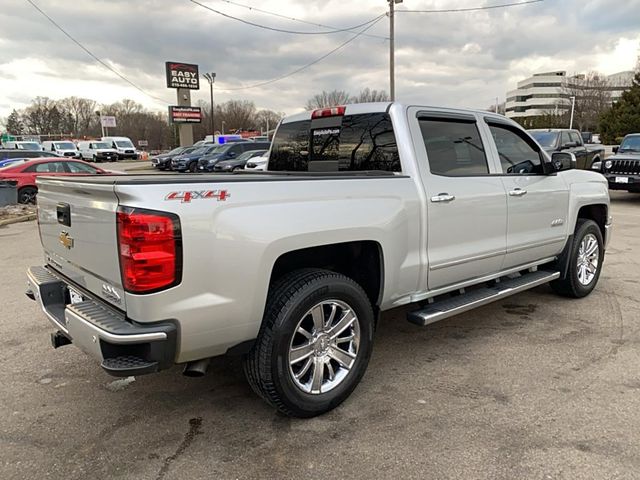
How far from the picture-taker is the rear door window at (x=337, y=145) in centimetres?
379

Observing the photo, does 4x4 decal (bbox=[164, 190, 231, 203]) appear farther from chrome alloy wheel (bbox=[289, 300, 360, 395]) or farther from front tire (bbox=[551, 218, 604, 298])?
front tire (bbox=[551, 218, 604, 298])

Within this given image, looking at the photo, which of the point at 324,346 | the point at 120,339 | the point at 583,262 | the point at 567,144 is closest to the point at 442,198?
the point at 324,346

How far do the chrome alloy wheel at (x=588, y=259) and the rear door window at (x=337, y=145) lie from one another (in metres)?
2.78

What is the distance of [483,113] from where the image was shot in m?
4.36

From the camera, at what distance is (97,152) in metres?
47.8

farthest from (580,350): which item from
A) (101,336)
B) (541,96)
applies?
(541,96)

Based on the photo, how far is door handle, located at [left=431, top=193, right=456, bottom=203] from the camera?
3.60 metres

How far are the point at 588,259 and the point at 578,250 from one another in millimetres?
361

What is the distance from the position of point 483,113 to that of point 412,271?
1.73 meters

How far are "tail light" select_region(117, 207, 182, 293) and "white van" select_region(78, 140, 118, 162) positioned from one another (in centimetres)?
5009

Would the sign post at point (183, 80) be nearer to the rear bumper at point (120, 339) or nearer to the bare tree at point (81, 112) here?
the rear bumper at point (120, 339)

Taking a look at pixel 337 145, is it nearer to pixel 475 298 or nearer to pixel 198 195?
pixel 475 298

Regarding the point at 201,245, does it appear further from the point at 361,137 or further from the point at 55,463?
the point at 361,137

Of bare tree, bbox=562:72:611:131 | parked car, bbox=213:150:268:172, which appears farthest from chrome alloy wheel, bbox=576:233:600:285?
bare tree, bbox=562:72:611:131
